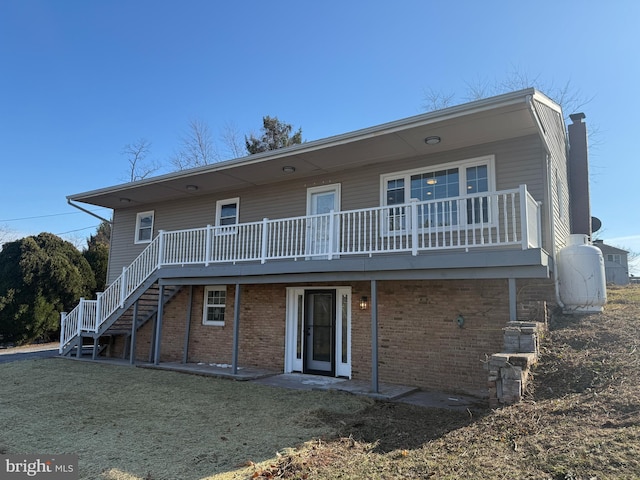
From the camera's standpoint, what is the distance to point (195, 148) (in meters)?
29.8

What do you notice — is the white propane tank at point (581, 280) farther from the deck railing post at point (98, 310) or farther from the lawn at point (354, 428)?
the deck railing post at point (98, 310)

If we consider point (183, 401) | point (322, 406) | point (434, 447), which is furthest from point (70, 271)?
point (434, 447)

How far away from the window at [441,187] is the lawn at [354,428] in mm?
2682

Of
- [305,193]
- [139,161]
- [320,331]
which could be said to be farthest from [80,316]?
[139,161]

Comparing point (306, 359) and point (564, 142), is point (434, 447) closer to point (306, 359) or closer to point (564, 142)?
point (306, 359)

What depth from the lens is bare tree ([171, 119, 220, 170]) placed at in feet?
97.2

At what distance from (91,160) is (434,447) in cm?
3135

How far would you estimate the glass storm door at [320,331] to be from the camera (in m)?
10.1

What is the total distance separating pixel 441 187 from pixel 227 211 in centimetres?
636

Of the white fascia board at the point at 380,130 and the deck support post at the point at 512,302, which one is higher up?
the white fascia board at the point at 380,130

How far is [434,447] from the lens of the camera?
14.8 feet

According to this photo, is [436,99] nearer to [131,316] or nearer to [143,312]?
[143,312]

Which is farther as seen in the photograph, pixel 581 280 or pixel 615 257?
pixel 615 257

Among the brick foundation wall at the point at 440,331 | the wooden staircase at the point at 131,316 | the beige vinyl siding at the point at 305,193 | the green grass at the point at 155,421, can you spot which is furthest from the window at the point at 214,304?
the brick foundation wall at the point at 440,331
